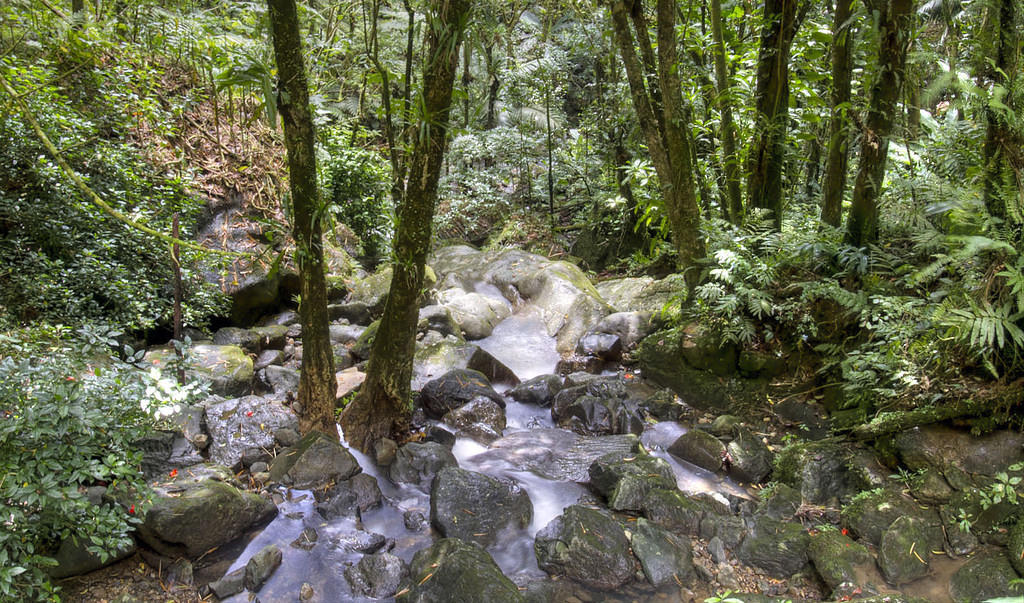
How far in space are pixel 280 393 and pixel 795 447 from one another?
4776 mm

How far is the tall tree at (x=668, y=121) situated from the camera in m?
5.62

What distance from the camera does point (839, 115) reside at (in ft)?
17.0

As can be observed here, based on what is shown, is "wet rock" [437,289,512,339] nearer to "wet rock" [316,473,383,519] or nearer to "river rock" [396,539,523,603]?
"wet rock" [316,473,383,519]

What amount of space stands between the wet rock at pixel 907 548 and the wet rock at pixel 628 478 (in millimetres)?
1404

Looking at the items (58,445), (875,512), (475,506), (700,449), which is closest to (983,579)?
(875,512)

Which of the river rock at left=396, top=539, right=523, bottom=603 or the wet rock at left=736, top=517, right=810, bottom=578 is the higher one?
the river rock at left=396, top=539, right=523, bottom=603

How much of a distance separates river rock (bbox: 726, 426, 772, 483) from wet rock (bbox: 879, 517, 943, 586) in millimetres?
1100

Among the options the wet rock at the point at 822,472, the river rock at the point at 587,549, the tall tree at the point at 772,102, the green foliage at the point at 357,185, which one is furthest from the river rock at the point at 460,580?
the green foliage at the point at 357,185

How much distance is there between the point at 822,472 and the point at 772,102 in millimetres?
3829

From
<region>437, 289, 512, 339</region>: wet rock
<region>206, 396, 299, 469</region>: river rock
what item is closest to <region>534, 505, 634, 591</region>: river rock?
<region>206, 396, 299, 469</region>: river rock

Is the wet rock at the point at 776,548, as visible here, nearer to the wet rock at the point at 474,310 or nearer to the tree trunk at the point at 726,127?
the tree trunk at the point at 726,127

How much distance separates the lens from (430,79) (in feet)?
13.7

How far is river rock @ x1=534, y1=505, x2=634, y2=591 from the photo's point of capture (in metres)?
3.64

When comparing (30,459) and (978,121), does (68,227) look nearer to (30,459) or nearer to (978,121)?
(30,459)
